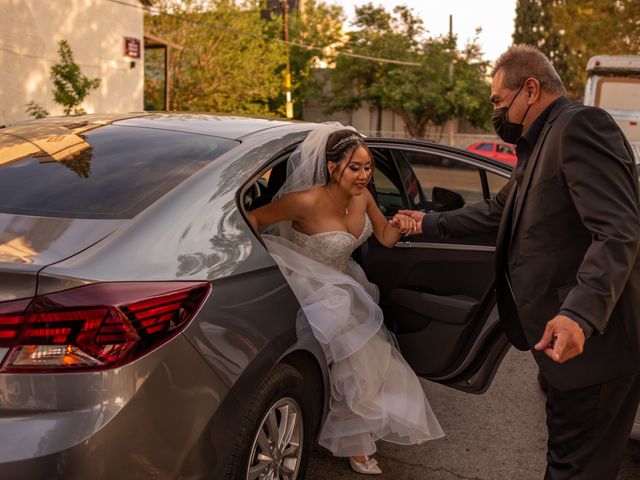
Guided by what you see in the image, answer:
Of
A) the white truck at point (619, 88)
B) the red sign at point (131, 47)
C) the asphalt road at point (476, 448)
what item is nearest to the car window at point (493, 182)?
the asphalt road at point (476, 448)

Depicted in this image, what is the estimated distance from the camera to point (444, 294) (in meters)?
3.75

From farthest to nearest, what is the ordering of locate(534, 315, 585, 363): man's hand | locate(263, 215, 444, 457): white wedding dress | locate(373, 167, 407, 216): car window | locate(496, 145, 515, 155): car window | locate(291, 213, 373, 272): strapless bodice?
1. locate(496, 145, 515, 155): car window
2. locate(373, 167, 407, 216): car window
3. locate(291, 213, 373, 272): strapless bodice
4. locate(263, 215, 444, 457): white wedding dress
5. locate(534, 315, 585, 363): man's hand

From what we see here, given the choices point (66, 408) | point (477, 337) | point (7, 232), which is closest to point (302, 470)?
point (477, 337)

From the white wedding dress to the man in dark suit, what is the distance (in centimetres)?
71

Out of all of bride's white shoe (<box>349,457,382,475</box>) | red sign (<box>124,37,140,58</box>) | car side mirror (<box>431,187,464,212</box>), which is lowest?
bride's white shoe (<box>349,457,382,475</box>)

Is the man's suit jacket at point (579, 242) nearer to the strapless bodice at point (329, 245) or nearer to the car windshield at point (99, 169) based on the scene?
the strapless bodice at point (329, 245)

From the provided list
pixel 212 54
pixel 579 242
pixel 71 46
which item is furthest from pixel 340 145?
pixel 212 54

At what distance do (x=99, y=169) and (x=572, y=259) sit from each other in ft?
5.78

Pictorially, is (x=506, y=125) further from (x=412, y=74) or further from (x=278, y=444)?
(x=412, y=74)

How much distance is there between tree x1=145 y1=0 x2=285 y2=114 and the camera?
25562mm

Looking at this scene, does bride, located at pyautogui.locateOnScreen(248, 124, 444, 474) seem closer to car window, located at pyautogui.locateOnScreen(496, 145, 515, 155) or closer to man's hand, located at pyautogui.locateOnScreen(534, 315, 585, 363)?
man's hand, located at pyautogui.locateOnScreen(534, 315, 585, 363)

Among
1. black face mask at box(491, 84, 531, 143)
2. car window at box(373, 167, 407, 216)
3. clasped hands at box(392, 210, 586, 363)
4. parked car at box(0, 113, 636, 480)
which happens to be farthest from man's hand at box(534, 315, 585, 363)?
car window at box(373, 167, 407, 216)

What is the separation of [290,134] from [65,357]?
1.66 m

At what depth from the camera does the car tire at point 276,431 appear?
8.11 ft
